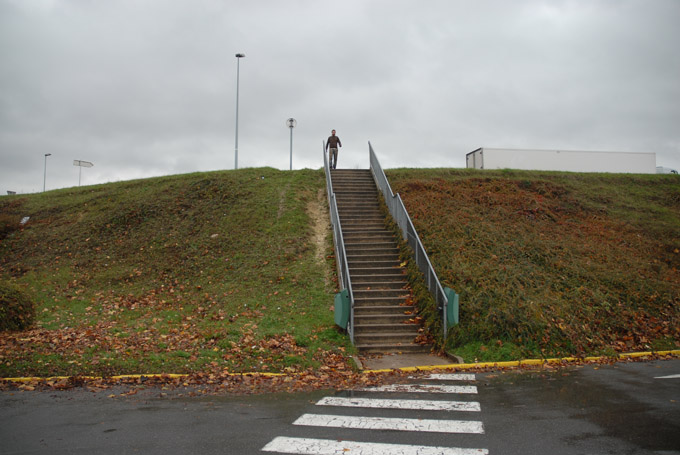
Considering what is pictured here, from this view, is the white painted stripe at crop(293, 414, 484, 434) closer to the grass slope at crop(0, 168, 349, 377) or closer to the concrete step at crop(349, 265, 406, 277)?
the grass slope at crop(0, 168, 349, 377)

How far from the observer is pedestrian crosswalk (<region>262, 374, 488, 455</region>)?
507 cm

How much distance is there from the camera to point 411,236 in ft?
47.3

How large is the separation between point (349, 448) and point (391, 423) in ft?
3.45

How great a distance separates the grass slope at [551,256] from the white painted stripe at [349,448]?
534cm

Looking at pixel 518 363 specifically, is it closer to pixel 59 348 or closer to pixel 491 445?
pixel 491 445

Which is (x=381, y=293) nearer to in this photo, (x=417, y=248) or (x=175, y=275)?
(x=417, y=248)

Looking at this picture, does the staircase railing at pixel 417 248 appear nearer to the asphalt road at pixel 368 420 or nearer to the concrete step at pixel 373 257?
the concrete step at pixel 373 257

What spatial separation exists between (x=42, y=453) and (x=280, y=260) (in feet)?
37.0

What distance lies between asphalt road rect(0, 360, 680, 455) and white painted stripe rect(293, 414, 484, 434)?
0.03 meters

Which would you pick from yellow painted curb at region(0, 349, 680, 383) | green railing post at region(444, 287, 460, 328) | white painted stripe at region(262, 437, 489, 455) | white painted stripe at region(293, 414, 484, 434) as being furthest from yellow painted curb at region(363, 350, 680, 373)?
white painted stripe at region(262, 437, 489, 455)

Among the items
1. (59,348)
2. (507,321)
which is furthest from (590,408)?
(59,348)

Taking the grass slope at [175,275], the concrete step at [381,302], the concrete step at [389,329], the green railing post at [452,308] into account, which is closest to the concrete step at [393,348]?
the concrete step at [389,329]

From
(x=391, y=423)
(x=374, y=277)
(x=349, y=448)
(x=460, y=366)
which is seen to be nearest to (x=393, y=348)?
(x=460, y=366)

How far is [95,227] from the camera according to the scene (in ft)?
68.6
